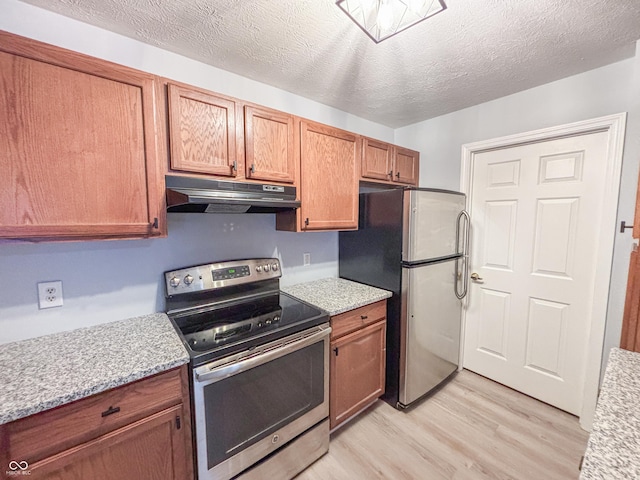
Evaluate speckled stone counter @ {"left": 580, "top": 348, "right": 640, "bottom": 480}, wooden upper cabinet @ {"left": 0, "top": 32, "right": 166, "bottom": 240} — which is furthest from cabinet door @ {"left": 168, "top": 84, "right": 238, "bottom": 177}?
speckled stone counter @ {"left": 580, "top": 348, "right": 640, "bottom": 480}

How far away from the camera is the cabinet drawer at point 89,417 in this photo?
85 centimetres

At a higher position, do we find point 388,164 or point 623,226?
point 388,164

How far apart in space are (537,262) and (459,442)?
55.5 inches

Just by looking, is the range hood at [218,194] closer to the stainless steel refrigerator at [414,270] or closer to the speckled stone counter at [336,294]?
the speckled stone counter at [336,294]

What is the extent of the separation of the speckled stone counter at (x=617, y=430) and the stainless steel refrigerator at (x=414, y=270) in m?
1.03

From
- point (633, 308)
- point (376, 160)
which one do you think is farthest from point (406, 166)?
point (633, 308)

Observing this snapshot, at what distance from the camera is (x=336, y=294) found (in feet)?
6.37

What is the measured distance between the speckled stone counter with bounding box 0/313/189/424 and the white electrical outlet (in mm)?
154

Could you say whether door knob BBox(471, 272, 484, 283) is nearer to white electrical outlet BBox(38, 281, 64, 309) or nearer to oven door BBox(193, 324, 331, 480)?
oven door BBox(193, 324, 331, 480)

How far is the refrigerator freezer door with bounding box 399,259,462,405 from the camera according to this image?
1.91m

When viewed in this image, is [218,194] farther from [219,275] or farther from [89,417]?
[89,417]

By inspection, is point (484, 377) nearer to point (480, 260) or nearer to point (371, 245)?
point (480, 260)

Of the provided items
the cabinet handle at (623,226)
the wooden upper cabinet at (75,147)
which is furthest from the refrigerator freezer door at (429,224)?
the wooden upper cabinet at (75,147)

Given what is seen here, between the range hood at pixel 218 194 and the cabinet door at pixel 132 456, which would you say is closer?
the cabinet door at pixel 132 456
